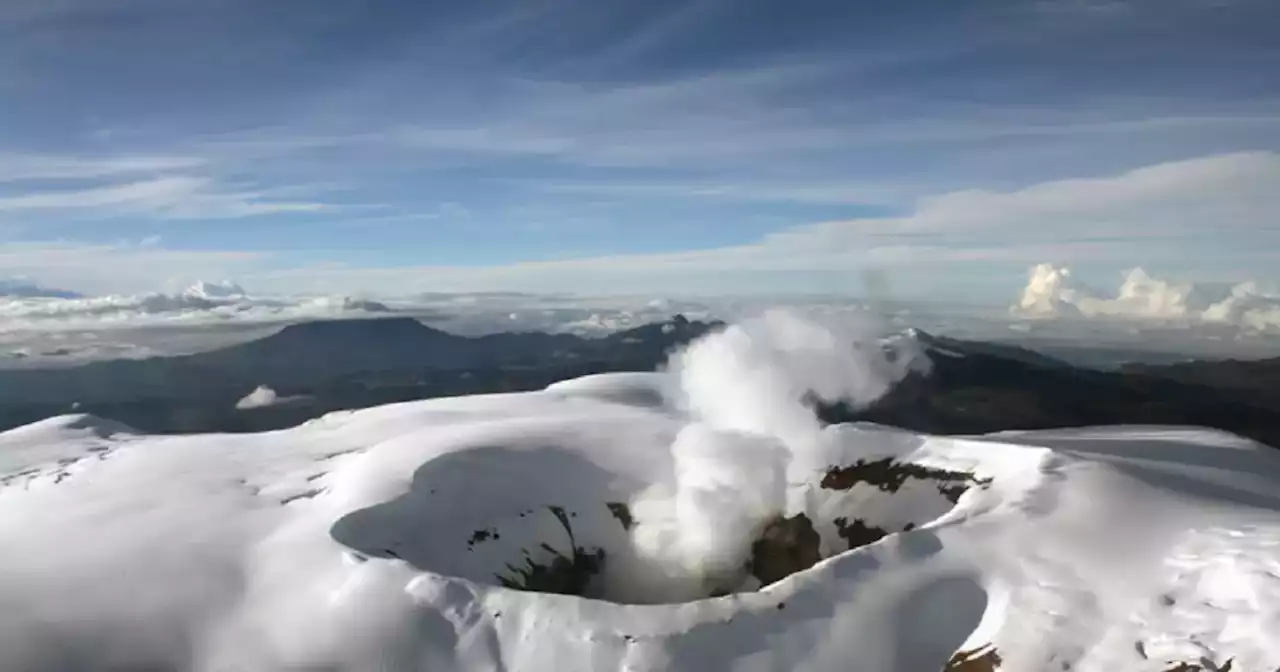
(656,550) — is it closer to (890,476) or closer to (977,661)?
(890,476)

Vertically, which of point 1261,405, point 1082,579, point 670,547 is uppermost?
point 1082,579

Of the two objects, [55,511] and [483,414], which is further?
[483,414]

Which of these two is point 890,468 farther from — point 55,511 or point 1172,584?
Result: point 55,511

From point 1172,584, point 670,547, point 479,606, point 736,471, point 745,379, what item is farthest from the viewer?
point 745,379

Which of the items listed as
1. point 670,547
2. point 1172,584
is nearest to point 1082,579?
point 1172,584

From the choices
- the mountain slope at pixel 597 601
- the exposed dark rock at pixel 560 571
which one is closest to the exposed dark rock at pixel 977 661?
the mountain slope at pixel 597 601

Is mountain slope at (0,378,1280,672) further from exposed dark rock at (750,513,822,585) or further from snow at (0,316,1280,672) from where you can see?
exposed dark rock at (750,513,822,585)

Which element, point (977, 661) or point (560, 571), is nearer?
point (977, 661)

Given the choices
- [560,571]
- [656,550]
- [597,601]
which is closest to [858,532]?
[656,550]
